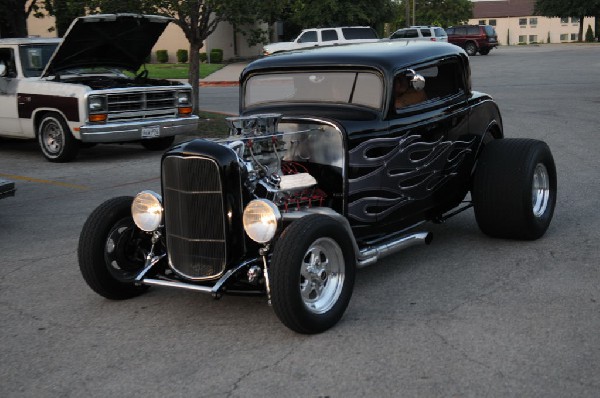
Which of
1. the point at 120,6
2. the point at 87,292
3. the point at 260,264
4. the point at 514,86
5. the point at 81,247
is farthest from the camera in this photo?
the point at 514,86

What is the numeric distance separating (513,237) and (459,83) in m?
1.44

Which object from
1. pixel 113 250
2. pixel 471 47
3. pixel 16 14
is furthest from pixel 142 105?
pixel 471 47

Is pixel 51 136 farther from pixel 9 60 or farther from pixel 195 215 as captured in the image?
pixel 195 215

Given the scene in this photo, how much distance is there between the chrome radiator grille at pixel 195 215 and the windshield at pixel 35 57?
339 inches

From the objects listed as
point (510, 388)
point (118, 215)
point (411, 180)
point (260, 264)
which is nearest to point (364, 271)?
point (411, 180)

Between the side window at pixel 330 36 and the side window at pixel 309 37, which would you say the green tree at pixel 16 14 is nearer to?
the side window at pixel 330 36

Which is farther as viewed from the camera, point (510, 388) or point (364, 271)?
point (364, 271)

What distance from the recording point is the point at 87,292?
616cm

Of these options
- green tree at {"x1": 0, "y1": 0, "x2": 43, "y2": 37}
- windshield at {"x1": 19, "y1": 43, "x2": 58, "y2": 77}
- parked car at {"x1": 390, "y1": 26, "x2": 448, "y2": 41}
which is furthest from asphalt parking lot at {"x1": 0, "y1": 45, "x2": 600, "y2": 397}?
parked car at {"x1": 390, "y1": 26, "x2": 448, "y2": 41}

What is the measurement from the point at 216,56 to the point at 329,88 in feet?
121

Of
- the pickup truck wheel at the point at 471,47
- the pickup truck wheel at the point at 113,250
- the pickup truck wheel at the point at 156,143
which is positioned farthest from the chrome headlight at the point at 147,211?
the pickup truck wheel at the point at 471,47

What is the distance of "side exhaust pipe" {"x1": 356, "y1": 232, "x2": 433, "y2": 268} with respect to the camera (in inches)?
225

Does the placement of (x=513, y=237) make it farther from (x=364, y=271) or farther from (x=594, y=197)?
(x=594, y=197)

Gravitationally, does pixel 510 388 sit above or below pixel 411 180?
below
